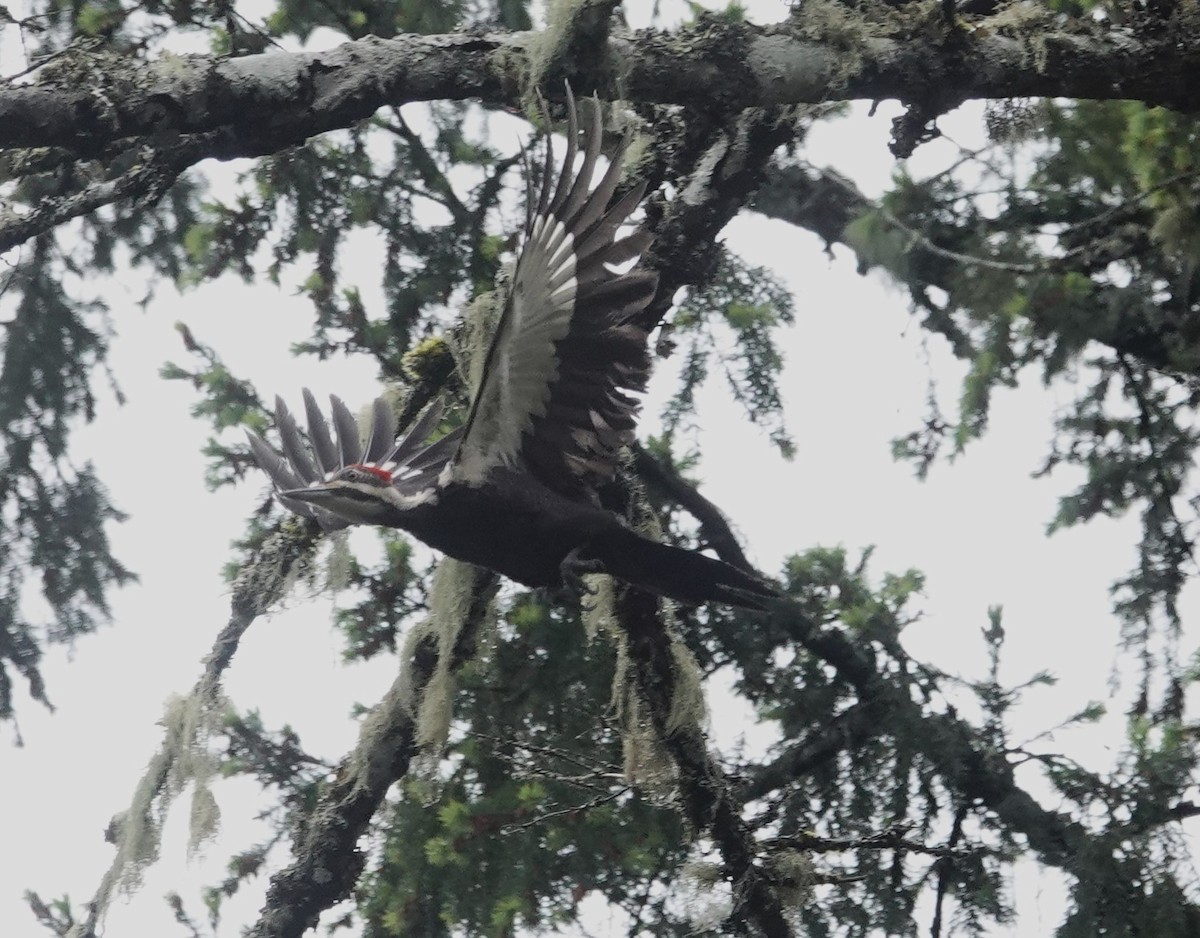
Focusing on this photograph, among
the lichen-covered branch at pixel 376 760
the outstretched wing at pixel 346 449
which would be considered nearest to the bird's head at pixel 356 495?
the outstretched wing at pixel 346 449

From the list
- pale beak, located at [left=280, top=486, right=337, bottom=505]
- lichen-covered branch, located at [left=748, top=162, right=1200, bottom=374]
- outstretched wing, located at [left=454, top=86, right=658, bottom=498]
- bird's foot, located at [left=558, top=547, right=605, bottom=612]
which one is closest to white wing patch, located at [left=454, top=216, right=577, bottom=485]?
outstretched wing, located at [left=454, top=86, right=658, bottom=498]

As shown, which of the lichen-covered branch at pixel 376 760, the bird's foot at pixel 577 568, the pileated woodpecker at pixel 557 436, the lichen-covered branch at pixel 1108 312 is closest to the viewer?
the pileated woodpecker at pixel 557 436

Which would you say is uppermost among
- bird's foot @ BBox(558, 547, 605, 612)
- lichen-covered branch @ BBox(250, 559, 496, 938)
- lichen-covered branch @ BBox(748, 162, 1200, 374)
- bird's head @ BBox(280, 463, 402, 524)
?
lichen-covered branch @ BBox(748, 162, 1200, 374)

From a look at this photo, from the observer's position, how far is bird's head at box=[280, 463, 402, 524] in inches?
124

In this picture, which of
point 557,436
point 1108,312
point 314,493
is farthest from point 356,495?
point 1108,312

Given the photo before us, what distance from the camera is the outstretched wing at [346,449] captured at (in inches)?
139

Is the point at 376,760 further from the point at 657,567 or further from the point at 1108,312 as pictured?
the point at 1108,312

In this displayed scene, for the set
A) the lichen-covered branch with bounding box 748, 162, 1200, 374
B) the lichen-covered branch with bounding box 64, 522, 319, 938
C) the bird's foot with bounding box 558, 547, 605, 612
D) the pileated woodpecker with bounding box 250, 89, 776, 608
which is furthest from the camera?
the lichen-covered branch with bounding box 748, 162, 1200, 374

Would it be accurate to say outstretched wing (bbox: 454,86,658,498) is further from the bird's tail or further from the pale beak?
the pale beak

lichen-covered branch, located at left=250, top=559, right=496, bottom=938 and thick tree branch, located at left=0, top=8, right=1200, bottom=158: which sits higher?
thick tree branch, located at left=0, top=8, right=1200, bottom=158

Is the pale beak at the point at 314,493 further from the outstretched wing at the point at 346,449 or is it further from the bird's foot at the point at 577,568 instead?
the bird's foot at the point at 577,568

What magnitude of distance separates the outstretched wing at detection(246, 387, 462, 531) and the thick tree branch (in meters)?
0.95

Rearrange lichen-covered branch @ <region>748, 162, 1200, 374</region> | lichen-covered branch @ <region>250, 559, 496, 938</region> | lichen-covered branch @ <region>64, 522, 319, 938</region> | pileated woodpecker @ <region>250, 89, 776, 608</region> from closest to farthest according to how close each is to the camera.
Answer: pileated woodpecker @ <region>250, 89, 776, 608</region> < lichen-covered branch @ <region>250, 559, 496, 938</region> < lichen-covered branch @ <region>64, 522, 319, 938</region> < lichen-covered branch @ <region>748, 162, 1200, 374</region>

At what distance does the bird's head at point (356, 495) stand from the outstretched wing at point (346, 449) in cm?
17
